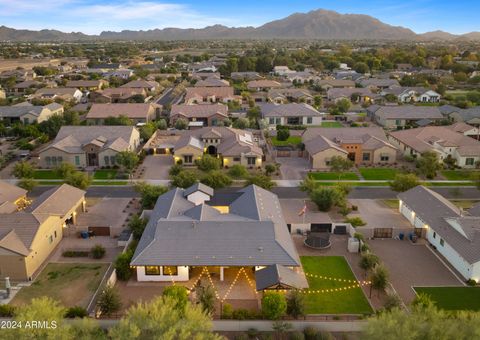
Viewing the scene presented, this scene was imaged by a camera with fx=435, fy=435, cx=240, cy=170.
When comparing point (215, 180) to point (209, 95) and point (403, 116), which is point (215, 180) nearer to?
point (403, 116)

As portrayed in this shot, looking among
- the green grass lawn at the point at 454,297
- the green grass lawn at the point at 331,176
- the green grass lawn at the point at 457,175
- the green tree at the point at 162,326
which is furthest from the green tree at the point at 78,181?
the green grass lawn at the point at 457,175

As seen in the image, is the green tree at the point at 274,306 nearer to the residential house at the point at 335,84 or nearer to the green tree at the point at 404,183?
the green tree at the point at 404,183

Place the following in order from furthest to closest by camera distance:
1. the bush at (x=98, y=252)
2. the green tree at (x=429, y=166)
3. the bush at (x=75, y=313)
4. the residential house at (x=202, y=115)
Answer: the residential house at (x=202, y=115) < the green tree at (x=429, y=166) < the bush at (x=98, y=252) < the bush at (x=75, y=313)

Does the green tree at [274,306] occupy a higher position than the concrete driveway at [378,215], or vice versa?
the green tree at [274,306]

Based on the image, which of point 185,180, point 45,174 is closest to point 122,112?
point 45,174

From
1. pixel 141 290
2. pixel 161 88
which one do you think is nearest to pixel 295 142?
pixel 141 290

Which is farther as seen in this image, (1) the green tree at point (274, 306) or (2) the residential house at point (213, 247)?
(2) the residential house at point (213, 247)

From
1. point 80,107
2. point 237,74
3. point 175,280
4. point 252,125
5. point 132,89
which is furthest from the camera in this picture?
point 237,74

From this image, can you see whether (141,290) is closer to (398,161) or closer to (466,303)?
(466,303)
